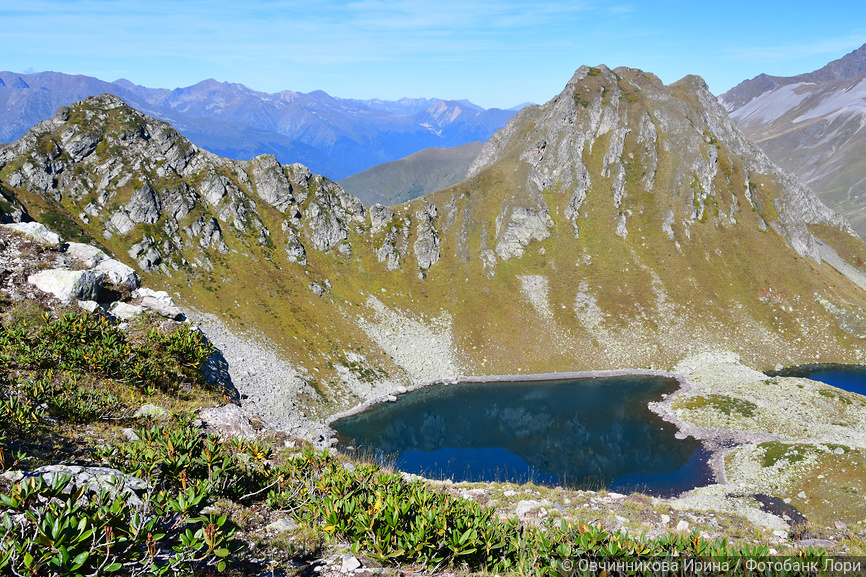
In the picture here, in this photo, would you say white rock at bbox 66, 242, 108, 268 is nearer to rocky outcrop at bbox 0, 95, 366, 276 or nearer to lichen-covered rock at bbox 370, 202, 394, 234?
rocky outcrop at bbox 0, 95, 366, 276

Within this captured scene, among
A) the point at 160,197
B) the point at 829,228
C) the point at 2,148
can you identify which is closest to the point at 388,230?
the point at 160,197

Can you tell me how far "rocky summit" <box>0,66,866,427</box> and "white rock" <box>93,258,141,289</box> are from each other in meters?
37.5

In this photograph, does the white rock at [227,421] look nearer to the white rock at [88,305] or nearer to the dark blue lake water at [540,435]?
the white rock at [88,305]

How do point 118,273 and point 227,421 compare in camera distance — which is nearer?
point 227,421

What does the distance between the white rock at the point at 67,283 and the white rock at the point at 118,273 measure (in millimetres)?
3811

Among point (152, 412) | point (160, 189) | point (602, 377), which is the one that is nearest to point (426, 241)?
point (602, 377)

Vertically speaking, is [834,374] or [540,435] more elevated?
[834,374]

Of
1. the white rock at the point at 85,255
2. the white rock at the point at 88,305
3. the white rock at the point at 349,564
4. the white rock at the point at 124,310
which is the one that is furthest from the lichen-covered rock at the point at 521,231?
the white rock at the point at 349,564

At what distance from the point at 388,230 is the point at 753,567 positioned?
109 meters

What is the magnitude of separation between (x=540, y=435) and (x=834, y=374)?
6968 cm

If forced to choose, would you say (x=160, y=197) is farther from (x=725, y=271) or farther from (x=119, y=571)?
(x=725, y=271)

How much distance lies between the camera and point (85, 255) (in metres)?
36.9

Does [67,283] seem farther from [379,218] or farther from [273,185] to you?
[379,218]

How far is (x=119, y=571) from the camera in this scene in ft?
26.3
